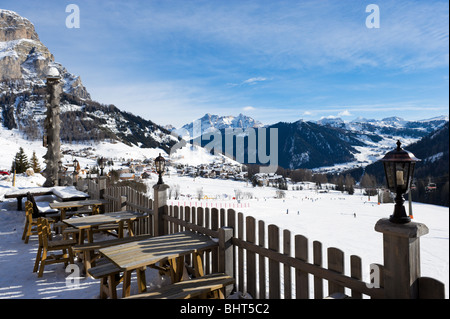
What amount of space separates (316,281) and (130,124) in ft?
631

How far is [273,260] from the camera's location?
3125 mm

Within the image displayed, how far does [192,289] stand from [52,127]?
13377mm

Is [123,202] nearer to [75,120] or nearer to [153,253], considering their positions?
[153,253]

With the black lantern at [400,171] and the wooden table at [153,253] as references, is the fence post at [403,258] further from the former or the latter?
the wooden table at [153,253]

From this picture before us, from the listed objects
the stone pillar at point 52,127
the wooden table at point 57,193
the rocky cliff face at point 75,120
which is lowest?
the wooden table at point 57,193

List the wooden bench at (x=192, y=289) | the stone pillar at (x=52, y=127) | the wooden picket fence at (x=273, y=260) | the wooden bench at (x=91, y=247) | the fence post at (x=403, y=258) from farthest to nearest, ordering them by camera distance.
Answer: the stone pillar at (x=52, y=127) → the wooden bench at (x=91, y=247) → the wooden bench at (x=192, y=289) → the wooden picket fence at (x=273, y=260) → the fence post at (x=403, y=258)

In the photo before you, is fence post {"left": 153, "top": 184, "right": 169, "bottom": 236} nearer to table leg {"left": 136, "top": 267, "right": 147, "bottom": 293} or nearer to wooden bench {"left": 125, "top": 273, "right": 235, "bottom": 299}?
table leg {"left": 136, "top": 267, "right": 147, "bottom": 293}

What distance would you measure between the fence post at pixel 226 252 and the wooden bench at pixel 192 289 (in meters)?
0.52

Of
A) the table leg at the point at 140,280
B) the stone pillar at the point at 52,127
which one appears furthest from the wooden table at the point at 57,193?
the table leg at the point at 140,280

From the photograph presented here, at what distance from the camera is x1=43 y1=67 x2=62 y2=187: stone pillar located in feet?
42.2

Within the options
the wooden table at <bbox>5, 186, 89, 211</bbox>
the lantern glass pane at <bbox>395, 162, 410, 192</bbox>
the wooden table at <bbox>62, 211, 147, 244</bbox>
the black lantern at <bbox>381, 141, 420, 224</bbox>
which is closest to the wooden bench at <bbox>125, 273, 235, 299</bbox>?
the black lantern at <bbox>381, 141, 420, 224</bbox>

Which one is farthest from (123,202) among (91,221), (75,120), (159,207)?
(75,120)

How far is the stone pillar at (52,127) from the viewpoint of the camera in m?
12.9

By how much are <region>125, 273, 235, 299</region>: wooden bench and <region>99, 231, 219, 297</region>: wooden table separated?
0.32m
